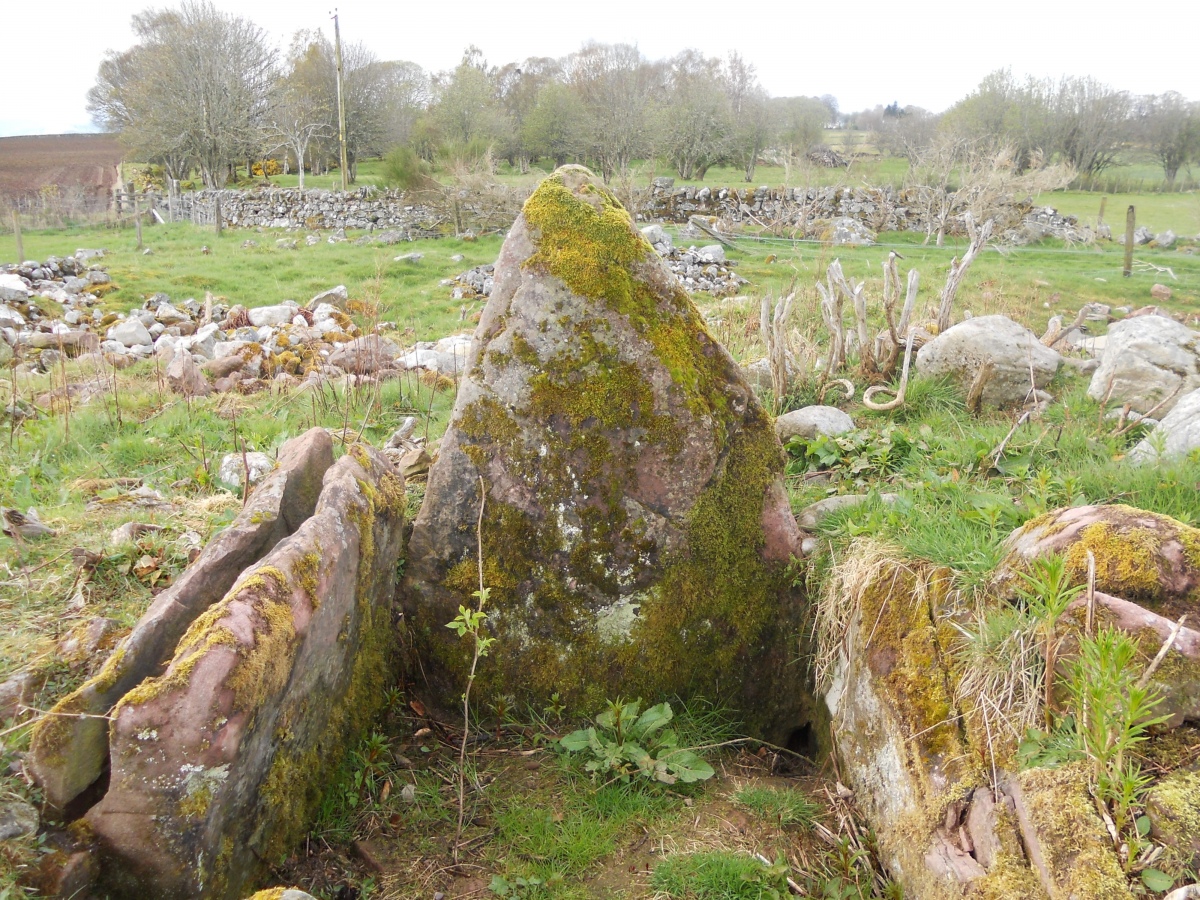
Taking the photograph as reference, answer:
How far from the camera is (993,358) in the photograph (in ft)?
19.6

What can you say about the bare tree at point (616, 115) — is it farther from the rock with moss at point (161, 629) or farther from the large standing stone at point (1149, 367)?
the rock with moss at point (161, 629)

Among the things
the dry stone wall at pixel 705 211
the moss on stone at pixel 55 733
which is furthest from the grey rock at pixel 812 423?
the dry stone wall at pixel 705 211

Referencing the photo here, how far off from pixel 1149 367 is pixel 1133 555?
375 cm

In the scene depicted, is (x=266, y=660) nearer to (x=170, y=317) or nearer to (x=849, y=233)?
(x=170, y=317)

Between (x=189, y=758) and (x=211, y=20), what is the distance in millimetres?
39989

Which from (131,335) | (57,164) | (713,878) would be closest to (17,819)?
(713,878)

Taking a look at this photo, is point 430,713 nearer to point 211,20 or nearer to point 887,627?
point 887,627

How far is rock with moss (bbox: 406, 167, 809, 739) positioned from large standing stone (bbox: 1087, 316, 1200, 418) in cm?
347

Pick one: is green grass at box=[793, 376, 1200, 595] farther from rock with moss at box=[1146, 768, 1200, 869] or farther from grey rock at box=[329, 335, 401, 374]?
grey rock at box=[329, 335, 401, 374]

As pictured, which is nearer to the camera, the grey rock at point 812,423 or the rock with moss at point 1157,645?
the rock with moss at point 1157,645

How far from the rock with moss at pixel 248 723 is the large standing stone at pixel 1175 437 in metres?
3.84

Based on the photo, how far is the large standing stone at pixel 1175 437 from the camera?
3.85m

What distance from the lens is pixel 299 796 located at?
2682 mm

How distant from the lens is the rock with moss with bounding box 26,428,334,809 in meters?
2.27
